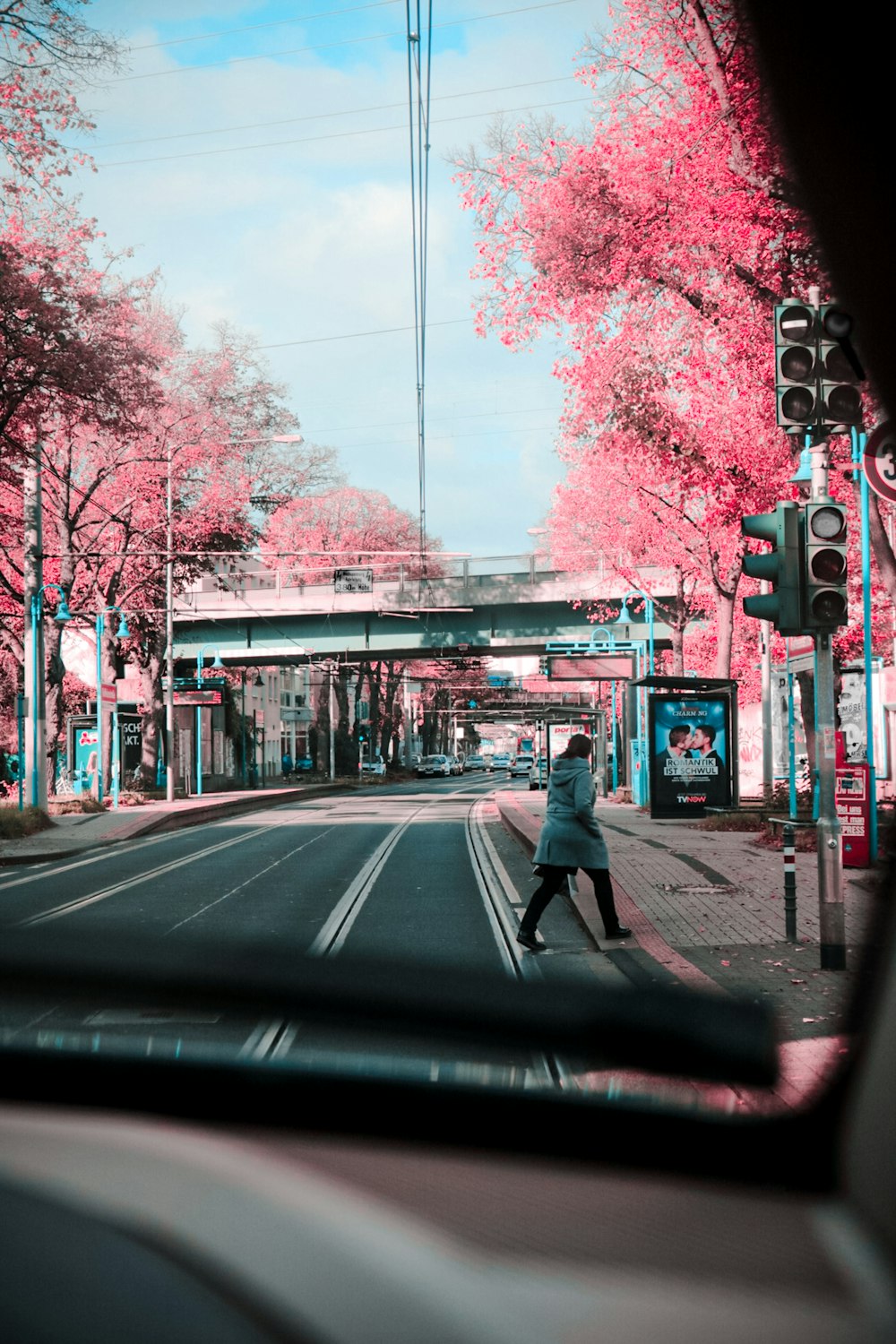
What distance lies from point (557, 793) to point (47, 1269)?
32.0 ft

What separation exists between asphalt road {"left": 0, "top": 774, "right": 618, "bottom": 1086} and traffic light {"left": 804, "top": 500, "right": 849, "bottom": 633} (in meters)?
2.76

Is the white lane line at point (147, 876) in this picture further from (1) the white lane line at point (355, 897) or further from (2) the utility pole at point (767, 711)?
(2) the utility pole at point (767, 711)

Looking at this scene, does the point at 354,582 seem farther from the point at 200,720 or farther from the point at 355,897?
the point at 355,897

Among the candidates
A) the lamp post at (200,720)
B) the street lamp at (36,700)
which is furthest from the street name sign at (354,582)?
the street lamp at (36,700)

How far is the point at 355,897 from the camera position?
11.3 meters

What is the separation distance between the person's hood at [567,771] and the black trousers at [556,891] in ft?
2.18

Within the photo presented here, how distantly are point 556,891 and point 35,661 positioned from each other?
54.1 feet

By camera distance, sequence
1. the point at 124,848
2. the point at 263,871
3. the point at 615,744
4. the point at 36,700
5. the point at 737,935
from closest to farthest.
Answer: the point at 737,935 < the point at 263,871 < the point at 124,848 < the point at 36,700 < the point at 615,744

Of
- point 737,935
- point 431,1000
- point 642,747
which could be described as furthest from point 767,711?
point 431,1000

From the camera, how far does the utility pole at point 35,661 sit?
2427cm

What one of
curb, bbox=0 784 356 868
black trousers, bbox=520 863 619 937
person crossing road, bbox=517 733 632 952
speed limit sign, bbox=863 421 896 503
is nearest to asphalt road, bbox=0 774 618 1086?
black trousers, bbox=520 863 619 937

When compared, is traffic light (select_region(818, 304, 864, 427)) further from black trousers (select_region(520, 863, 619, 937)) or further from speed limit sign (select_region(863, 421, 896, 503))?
black trousers (select_region(520, 863, 619, 937))

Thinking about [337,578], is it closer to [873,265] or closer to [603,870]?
[603,870]

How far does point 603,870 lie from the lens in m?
10.6
